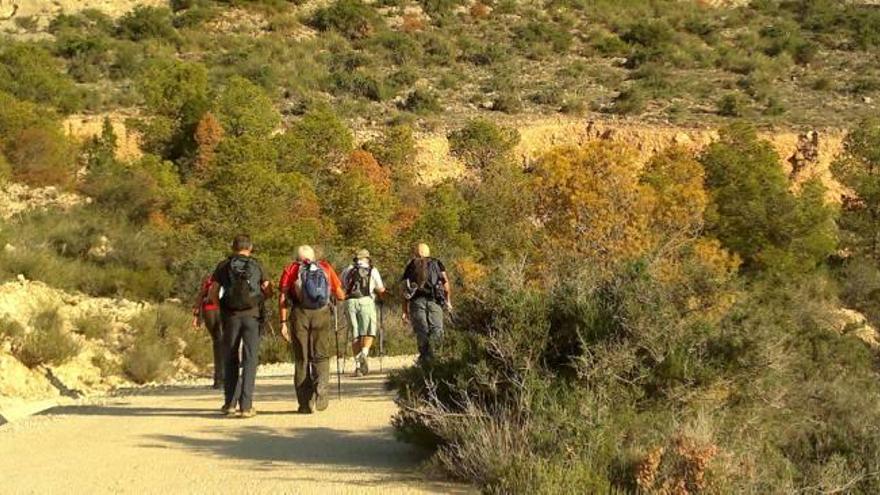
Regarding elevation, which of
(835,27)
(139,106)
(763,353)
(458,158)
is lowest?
(763,353)

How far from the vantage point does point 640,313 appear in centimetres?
791

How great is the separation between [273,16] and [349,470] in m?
57.7

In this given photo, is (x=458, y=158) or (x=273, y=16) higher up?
(x=273, y=16)

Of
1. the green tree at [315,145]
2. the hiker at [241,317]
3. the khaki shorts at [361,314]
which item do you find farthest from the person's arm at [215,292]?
the green tree at [315,145]

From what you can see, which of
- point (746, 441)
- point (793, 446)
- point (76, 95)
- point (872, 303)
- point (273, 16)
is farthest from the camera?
point (273, 16)

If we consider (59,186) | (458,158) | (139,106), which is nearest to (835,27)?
(458,158)

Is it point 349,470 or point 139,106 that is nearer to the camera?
point 349,470

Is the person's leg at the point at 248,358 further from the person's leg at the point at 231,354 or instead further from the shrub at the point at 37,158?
the shrub at the point at 37,158

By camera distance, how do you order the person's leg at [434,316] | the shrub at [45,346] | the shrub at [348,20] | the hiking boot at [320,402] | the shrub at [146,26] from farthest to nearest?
the shrub at [348,20] < the shrub at [146,26] < the shrub at [45,346] < the person's leg at [434,316] < the hiking boot at [320,402]

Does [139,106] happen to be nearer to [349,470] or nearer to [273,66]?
[273,66]

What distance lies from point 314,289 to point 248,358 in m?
0.97

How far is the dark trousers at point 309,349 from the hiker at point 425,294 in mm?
1714

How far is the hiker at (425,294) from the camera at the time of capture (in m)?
12.2

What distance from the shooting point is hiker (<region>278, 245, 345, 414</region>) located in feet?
34.7
